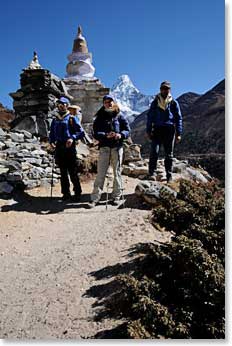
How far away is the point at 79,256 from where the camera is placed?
332cm

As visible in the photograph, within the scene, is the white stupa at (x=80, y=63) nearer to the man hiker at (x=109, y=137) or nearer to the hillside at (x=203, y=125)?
the hillside at (x=203, y=125)

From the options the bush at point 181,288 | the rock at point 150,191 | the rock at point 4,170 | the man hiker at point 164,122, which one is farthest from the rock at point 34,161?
the bush at point 181,288

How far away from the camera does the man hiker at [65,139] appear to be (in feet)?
16.3

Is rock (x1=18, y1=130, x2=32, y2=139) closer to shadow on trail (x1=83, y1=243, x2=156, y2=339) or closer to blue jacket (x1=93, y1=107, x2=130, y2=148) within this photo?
blue jacket (x1=93, y1=107, x2=130, y2=148)

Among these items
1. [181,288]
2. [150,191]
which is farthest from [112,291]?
[150,191]

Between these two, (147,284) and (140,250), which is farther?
(140,250)

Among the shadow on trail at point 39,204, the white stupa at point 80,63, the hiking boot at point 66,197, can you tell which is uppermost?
the white stupa at point 80,63

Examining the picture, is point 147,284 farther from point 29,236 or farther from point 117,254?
point 29,236

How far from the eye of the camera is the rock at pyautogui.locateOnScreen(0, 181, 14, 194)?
5129mm

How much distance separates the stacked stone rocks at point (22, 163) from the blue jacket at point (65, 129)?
921 millimetres

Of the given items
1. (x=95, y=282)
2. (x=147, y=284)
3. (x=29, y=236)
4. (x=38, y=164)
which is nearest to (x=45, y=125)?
(x=38, y=164)

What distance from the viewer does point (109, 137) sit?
4.71 metres

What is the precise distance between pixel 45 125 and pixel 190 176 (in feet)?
10.5

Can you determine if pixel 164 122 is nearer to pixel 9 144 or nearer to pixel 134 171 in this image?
pixel 134 171
